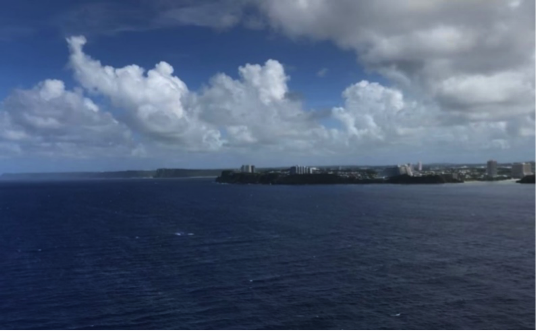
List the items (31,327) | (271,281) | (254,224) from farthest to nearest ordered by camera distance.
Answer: (254,224)
(271,281)
(31,327)

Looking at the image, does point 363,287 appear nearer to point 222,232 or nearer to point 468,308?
point 468,308

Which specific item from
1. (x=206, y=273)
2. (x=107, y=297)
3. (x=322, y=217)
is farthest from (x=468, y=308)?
(x=322, y=217)

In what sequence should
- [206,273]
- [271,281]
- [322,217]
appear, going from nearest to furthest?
[271,281] → [206,273] → [322,217]

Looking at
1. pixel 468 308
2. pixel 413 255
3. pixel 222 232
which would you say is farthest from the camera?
pixel 222 232

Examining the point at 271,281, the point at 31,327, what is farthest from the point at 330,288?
the point at 31,327

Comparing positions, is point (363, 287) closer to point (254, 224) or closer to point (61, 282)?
point (61, 282)

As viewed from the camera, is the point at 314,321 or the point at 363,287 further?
the point at 363,287
